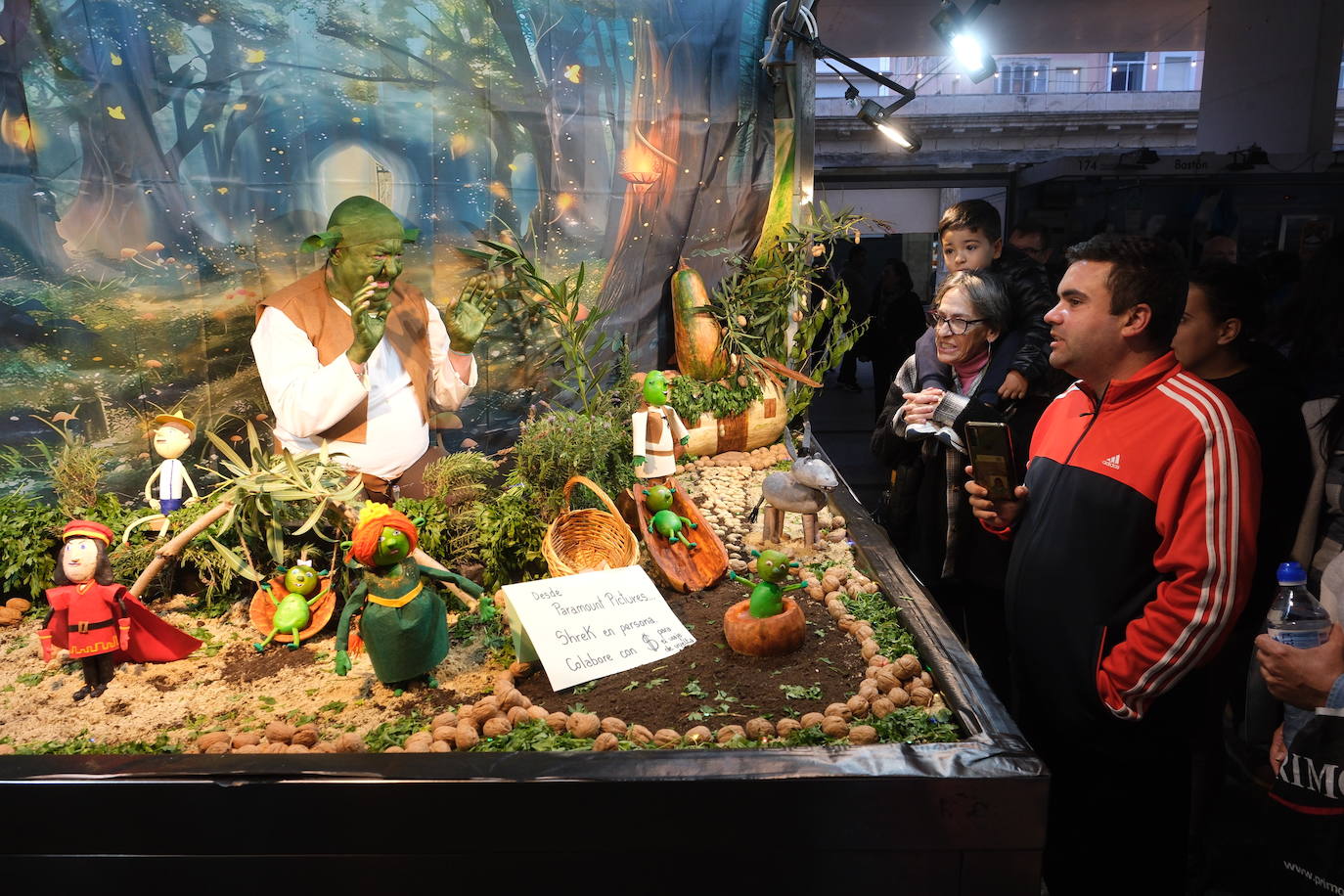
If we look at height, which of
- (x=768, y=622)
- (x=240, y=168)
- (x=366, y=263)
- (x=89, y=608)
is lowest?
(x=768, y=622)

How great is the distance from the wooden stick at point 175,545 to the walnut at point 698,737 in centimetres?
162

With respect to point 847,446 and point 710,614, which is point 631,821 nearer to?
point 710,614

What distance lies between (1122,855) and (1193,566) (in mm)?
681

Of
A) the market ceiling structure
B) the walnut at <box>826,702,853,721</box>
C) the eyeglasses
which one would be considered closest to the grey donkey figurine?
the eyeglasses

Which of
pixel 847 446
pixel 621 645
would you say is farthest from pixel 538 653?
pixel 847 446

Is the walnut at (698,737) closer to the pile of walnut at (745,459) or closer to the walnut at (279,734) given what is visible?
the walnut at (279,734)

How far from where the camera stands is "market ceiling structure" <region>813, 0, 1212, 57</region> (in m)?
5.66

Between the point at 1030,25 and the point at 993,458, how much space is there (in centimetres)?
551

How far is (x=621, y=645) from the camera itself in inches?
84.9

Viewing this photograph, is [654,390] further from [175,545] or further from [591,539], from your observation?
[175,545]

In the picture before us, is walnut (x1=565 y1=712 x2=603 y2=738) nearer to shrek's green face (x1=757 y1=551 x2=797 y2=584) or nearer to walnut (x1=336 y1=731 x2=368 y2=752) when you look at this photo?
walnut (x1=336 y1=731 x2=368 y2=752)

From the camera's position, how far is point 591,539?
2.61m

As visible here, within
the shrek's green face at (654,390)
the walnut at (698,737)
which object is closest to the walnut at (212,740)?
A: the walnut at (698,737)

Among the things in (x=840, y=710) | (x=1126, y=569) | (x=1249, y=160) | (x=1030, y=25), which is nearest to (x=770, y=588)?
(x=840, y=710)
